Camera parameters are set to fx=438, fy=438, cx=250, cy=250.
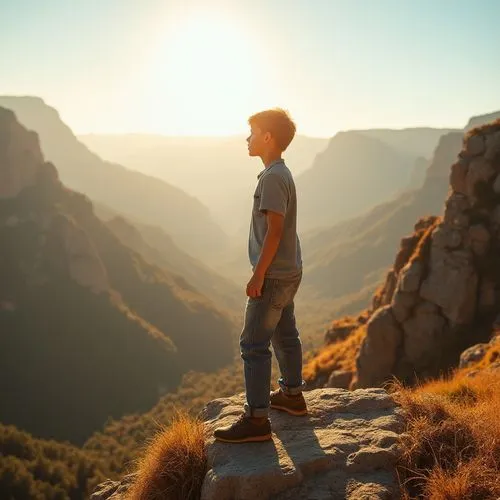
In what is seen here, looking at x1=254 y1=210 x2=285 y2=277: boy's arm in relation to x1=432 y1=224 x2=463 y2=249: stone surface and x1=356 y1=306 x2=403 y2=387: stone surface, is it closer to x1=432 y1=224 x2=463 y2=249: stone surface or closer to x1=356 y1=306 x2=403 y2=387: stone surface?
x1=356 y1=306 x2=403 y2=387: stone surface

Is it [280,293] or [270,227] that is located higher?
[270,227]

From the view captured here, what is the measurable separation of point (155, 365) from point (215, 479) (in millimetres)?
73871

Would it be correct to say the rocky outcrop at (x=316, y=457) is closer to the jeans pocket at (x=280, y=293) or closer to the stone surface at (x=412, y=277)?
the jeans pocket at (x=280, y=293)

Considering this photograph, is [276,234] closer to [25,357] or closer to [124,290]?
[25,357]

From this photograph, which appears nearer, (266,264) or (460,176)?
(266,264)

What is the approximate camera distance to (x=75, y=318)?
73062mm

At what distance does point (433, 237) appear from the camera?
18.8m

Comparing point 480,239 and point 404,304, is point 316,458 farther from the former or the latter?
point 480,239

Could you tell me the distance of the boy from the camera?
411 centimetres

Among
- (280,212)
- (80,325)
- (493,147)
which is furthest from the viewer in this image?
(80,325)

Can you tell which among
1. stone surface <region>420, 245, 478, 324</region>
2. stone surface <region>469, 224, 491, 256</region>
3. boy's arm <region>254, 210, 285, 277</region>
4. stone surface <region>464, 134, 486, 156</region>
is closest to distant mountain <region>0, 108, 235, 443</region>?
stone surface <region>420, 245, 478, 324</region>

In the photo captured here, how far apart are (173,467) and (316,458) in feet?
4.26

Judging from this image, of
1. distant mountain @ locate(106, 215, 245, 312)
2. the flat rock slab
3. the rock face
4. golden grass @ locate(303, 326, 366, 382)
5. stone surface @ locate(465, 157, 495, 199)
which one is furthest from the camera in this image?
distant mountain @ locate(106, 215, 245, 312)

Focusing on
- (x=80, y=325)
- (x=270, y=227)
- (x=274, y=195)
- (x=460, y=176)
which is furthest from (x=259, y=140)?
(x=80, y=325)
